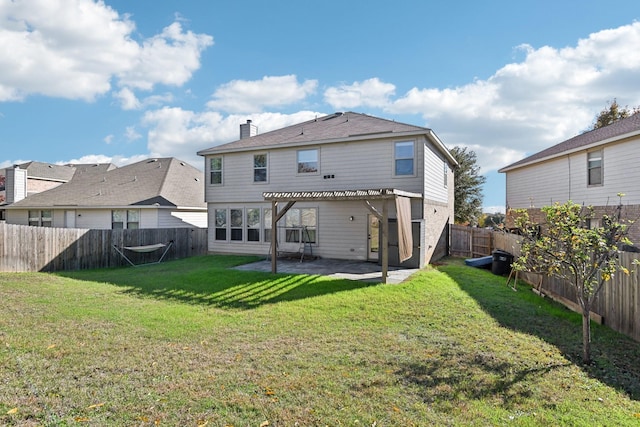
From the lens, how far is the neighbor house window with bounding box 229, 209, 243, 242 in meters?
15.8

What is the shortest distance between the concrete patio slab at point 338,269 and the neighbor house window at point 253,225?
2.17m

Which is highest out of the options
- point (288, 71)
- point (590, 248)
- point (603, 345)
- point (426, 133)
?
point (288, 71)

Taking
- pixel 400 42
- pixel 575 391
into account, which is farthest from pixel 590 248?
pixel 400 42

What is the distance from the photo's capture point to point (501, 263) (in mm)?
A: 11961

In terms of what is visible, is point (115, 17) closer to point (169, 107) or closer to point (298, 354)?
point (169, 107)

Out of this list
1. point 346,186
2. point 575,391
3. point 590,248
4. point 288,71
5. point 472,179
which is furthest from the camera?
Answer: point 472,179

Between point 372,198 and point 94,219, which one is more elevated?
point 372,198

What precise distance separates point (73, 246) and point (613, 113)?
3434 centimetres

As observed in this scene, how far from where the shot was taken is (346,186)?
1354 cm

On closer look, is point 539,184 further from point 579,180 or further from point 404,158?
point 404,158

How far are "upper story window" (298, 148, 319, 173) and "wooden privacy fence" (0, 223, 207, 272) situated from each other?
7277mm

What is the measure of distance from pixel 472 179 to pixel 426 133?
22904 millimetres

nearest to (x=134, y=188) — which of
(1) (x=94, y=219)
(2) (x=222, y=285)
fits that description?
(1) (x=94, y=219)

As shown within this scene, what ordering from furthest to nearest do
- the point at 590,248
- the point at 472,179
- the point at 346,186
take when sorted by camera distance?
the point at 472,179
the point at 346,186
the point at 590,248
